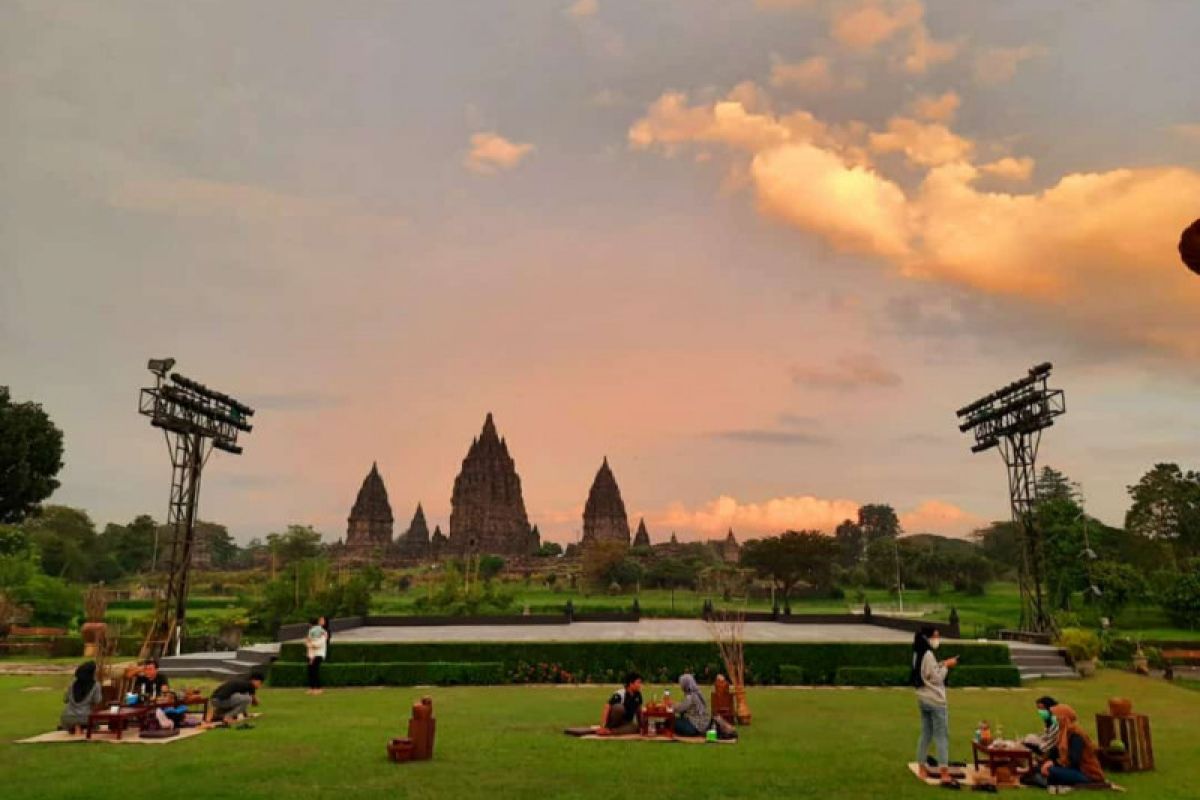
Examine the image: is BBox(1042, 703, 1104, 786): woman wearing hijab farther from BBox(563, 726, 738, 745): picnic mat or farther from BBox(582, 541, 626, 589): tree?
BBox(582, 541, 626, 589): tree

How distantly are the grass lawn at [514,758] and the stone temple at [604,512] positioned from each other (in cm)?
8655

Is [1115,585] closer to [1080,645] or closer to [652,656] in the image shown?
[1080,645]

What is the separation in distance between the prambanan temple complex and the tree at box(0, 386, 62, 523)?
62362mm

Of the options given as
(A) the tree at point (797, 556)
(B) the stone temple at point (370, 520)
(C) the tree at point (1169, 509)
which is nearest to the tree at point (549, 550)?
(B) the stone temple at point (370, 520)

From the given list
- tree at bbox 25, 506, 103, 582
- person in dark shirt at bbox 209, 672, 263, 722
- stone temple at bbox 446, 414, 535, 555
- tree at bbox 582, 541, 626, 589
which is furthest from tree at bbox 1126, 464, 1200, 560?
tree at bbox 25, 506, 103, 582

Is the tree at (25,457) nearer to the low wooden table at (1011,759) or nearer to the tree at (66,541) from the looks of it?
the tree at (66,541)

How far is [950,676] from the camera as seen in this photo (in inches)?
700

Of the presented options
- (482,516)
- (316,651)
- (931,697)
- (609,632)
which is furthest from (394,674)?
(482,516)

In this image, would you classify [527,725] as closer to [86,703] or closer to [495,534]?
[86,703]

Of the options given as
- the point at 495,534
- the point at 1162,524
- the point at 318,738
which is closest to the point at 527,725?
the point at 318,738

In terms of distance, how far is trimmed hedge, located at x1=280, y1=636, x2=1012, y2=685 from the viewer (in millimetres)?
18172

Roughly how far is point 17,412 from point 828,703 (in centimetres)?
3766

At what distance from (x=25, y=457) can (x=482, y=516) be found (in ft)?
219

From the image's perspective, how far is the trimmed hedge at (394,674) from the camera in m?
17.7
